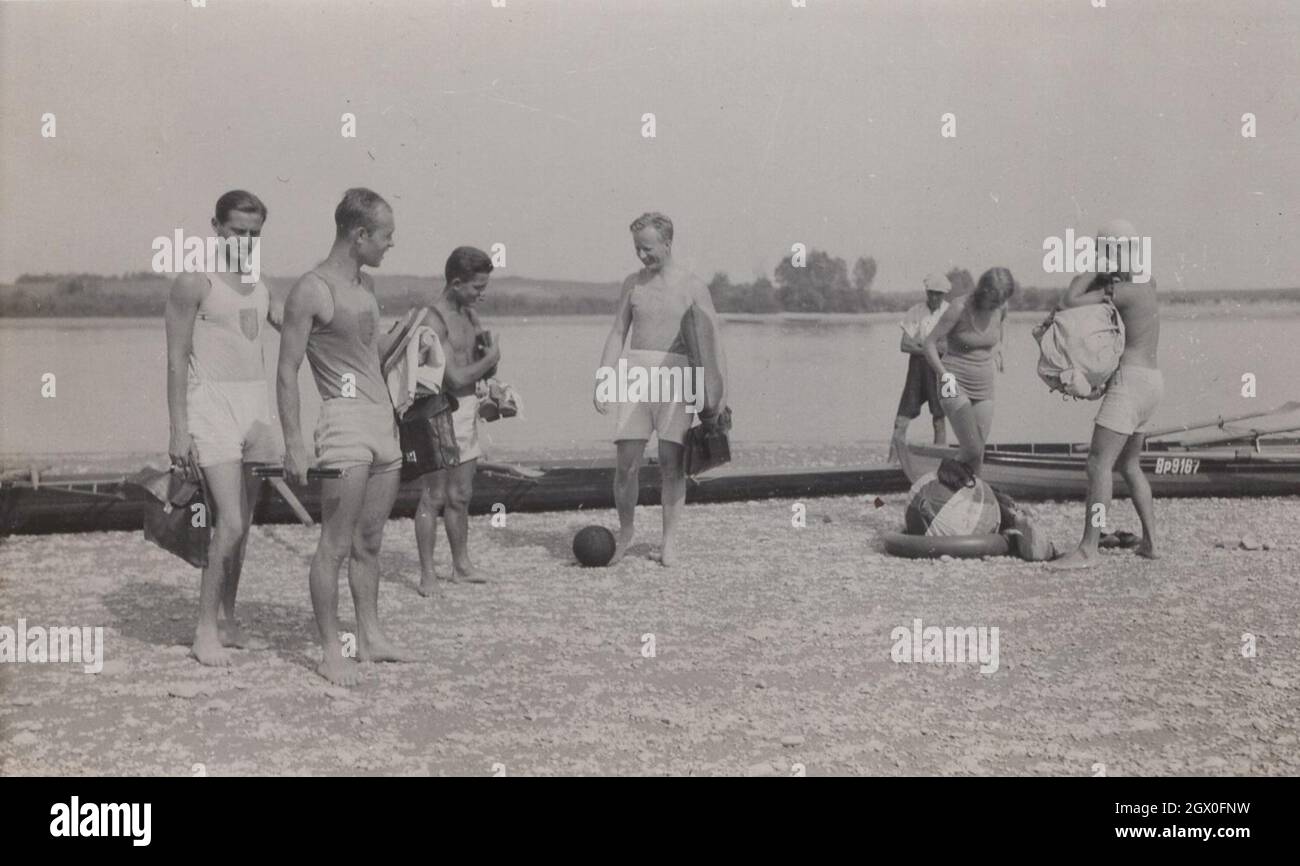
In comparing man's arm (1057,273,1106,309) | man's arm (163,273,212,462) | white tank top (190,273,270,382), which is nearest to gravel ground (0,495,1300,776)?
man's arm (163,273,212,462)

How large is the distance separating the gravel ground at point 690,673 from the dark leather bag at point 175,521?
0.50m

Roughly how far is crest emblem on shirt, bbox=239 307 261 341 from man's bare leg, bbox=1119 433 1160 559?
502 cm

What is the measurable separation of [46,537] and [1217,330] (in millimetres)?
9200

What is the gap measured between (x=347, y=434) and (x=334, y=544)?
17.7 inches

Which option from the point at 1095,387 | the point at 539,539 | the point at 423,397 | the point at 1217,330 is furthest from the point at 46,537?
the point at 1217,330

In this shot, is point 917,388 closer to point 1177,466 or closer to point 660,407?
point 1177,466

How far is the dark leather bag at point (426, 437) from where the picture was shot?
6625mm

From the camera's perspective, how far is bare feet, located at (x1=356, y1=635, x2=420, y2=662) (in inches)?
225

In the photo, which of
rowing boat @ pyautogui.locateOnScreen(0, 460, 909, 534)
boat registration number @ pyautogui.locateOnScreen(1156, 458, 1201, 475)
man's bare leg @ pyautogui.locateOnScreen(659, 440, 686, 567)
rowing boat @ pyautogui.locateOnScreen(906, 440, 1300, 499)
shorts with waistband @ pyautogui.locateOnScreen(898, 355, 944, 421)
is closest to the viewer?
man's bare leg @ pyautogui.locateOnScreen(659, 440, 686, 567)

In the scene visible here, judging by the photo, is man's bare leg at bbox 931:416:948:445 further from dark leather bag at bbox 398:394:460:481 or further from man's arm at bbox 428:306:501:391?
dark leather bag at bbox 398:394:460:481

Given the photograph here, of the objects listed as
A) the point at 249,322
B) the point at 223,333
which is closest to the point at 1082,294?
the point at 249,322

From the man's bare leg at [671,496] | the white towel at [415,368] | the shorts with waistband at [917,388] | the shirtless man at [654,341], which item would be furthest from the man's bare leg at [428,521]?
the shorts with waistband at [917,388]

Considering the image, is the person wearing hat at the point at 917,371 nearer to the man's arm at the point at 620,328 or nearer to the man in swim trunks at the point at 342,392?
the man's arm at the point at 620,328

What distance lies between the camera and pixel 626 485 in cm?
809
